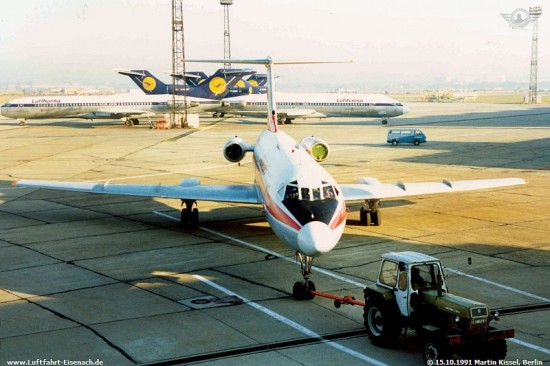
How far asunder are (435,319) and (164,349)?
5.30 meters

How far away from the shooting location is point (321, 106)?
283ft

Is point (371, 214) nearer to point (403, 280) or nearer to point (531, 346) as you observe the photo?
point (403, 280)

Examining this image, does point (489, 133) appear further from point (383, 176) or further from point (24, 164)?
point (24, 164)

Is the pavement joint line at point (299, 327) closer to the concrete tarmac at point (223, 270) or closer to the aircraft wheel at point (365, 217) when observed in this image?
the concrete tarmac at point (223, 270)

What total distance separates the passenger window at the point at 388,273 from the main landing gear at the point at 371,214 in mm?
11186

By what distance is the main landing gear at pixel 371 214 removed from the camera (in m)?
26.1

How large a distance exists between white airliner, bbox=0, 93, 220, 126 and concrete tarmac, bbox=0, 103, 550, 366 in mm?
42768

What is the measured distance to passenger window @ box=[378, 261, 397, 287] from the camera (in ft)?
47.9

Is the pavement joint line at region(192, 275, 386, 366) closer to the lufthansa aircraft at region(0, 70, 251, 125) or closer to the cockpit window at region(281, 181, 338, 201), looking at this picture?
the cockpit window at region(281, 181, 338, 201)

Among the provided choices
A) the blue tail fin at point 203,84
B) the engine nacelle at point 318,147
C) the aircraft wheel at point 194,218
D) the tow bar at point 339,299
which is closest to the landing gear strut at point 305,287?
the tow bar at point 339,299

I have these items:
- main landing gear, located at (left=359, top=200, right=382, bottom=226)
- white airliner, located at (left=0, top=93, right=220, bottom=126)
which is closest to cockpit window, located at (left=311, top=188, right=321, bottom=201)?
main landing gear, located at (left=359, top=200, right=382, bottom=226)

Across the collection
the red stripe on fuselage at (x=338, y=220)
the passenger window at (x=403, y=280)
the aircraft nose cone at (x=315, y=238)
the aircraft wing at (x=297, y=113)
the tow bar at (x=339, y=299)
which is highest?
the aircraft wing at (x=297, y=113)

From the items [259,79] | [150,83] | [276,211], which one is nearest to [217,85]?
[150,83]

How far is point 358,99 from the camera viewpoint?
8475 cm
